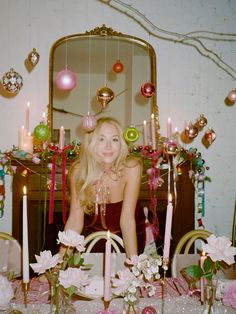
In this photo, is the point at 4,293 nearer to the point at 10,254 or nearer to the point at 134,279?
the point at 134,279

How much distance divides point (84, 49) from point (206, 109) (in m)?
1.29

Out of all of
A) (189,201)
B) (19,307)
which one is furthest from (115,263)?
(189,201)

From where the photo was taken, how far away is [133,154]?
326cm

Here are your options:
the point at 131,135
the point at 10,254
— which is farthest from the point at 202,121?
the point at 10,254

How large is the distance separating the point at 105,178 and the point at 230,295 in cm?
159

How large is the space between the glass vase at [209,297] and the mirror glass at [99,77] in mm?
2550

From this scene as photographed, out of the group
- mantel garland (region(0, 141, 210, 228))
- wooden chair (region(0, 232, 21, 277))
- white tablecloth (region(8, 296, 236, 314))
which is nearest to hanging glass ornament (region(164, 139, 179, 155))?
mantel garland (region(0, 141, 210, 228))

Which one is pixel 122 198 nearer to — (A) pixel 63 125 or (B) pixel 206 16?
(A) pixel 63 125

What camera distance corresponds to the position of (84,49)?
363 cm

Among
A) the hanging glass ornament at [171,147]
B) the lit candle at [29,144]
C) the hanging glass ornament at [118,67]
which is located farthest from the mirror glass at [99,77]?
the hanging glass ornament at [171,147]

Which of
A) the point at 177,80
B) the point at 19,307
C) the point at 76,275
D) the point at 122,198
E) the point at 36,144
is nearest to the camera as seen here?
the point at 76,275

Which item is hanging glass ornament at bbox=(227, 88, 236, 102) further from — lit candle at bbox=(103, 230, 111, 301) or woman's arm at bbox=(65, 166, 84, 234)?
lit candle at bbox=(103, 230, 111, 301)

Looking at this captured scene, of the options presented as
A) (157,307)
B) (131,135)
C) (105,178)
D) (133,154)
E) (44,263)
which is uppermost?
(131,135)

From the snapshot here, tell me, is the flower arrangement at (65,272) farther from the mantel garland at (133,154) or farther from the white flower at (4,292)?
the mantel garland at (133,154)
